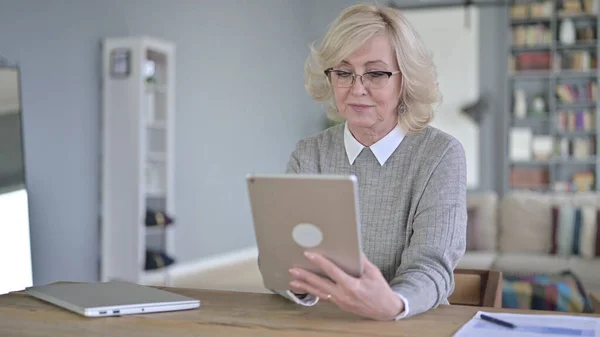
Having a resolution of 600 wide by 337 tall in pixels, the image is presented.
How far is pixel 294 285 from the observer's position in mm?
1334

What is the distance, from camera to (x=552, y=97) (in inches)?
324

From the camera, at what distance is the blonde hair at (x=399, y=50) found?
5.52ft

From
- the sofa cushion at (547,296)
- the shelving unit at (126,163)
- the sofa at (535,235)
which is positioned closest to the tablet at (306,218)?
the sofa cushion at (547,296)

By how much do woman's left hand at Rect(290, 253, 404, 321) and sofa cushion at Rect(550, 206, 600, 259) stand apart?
369 centimetres

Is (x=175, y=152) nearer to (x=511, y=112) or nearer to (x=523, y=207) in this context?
(x=523, y=207)

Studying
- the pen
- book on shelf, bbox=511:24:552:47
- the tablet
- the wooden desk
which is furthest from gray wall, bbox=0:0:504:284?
the pen

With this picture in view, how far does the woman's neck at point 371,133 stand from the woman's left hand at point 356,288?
557mm

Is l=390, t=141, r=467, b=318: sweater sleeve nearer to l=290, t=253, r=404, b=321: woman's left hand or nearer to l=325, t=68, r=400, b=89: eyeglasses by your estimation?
l=290, t=253, r=404, b=321: woman's left hand

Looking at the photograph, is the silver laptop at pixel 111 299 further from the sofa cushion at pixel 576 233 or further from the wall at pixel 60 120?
the sofa cushion at pixel 576 233

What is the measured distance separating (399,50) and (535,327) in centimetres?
69

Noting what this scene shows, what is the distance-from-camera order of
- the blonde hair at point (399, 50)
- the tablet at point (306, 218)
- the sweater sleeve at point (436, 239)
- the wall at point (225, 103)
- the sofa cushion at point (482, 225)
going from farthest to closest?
the wall at point (225, 103) < the sofa cushion at point (482, 225) < the blonde hair at point (399, 50) < the sweater sleeve at point (436, 239) < the tablet at point (306, 218)

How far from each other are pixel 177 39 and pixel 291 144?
2.66 meters

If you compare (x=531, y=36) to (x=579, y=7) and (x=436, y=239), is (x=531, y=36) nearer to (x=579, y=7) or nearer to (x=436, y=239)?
(x=579, y=7)

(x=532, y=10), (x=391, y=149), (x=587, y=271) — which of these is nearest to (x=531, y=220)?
(x=587, y=271)
